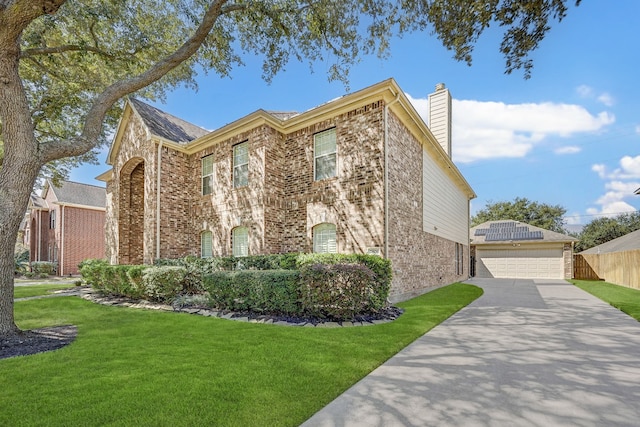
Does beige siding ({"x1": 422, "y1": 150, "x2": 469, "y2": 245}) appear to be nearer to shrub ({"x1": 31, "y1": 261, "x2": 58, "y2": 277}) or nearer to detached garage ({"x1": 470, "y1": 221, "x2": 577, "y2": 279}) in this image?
detached garage ({"x1": 470, "y1": 221, "x2": 577, "y2": 279})

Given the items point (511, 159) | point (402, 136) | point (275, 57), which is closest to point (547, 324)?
point (402, 136)

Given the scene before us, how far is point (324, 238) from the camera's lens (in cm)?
991

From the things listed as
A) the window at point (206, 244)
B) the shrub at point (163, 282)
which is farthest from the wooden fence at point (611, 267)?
the shrub at point (163, 282)

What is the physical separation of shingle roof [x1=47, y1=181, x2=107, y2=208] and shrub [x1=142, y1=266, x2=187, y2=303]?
61.0 ft

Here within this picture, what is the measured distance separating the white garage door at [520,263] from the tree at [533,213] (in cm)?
1729

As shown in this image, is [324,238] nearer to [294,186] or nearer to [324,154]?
[294,186]

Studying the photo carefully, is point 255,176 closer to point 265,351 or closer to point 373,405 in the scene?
point 265,351

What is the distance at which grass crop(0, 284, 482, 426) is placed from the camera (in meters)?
2.84

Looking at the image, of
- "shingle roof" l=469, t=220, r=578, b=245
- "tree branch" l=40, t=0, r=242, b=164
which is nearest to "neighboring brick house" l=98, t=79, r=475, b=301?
"tree branch" l=40, t=0, r=242, b=164

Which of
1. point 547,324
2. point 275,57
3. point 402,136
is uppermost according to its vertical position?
point 275,57

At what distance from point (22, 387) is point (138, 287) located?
6761 mm

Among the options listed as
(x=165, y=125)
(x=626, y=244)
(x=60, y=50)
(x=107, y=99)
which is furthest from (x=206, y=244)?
(x=626, y=244)

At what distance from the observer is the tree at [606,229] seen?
32.5m

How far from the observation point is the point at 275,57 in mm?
9703
